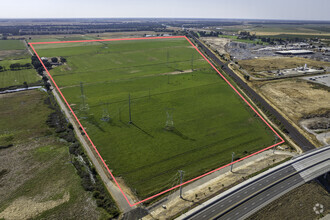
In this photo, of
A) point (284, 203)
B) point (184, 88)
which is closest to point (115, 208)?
point (284, 203)

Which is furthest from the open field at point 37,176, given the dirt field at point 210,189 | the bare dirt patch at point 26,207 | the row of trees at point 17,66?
the row of trees at point 17,66

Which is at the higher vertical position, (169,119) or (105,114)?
(105,114)

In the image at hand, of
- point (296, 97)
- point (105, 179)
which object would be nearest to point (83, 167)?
point (105, 179)

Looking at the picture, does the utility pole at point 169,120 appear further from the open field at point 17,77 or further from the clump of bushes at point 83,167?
the open field at point 17,77

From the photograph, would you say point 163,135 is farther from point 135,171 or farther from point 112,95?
point 112,95

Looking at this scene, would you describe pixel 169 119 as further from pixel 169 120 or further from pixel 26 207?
pixel 26 207

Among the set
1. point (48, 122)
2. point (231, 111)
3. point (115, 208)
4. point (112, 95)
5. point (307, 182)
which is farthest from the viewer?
point (112, 95)
